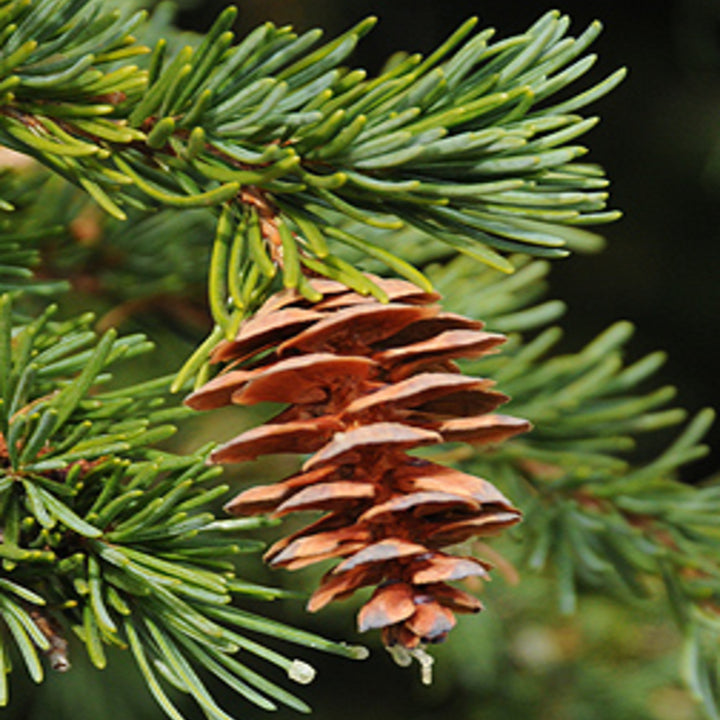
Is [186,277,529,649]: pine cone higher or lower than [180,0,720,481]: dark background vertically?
lower

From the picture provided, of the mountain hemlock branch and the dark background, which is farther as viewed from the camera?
the dark background

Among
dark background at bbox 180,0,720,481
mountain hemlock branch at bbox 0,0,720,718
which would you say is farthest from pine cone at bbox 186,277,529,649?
dark background at bbox 180,0,720,481

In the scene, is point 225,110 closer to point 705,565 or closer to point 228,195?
point 228,195

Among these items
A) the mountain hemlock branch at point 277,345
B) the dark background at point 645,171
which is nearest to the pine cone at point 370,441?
the mountain hemlock branch at point 277,345

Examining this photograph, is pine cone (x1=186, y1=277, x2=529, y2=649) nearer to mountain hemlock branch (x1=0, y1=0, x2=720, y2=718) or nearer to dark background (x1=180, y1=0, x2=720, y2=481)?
mountain hemlock branch (x1=0, y1=0, x2=720, y2=718)

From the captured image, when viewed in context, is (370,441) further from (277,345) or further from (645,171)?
(645,171)
